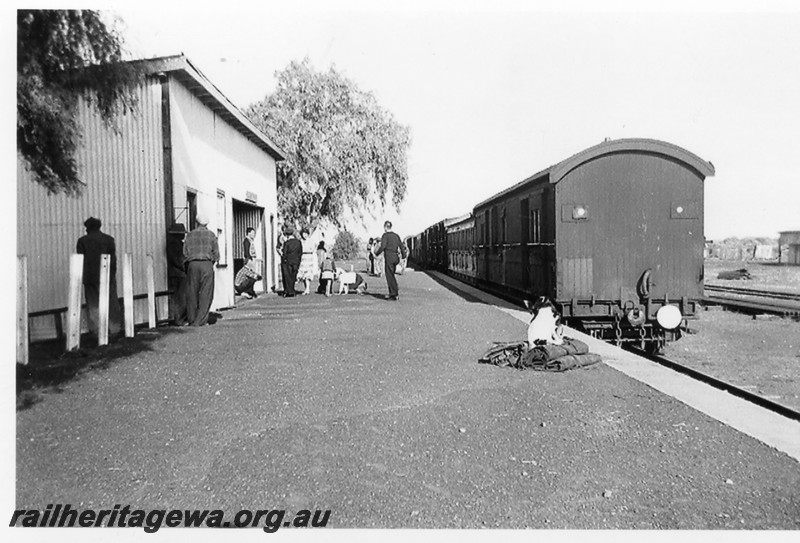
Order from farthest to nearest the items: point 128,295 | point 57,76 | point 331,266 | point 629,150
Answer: point 331,266 → point 629,150 → point 128,295 → point 57,76

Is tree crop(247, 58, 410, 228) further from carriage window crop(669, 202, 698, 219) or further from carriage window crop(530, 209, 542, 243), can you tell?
carriage window crop(669, 202, 698, 219)

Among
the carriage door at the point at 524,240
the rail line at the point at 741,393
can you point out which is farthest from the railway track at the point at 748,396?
the carriage door at the point at 524,240

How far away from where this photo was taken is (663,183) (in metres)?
10.6

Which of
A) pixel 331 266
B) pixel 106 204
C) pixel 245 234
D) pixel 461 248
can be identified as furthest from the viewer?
pixel 461 248

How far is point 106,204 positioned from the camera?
924 cm

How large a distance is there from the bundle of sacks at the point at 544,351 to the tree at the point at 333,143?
13.1 meters

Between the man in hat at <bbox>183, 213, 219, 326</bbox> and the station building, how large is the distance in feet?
2.53

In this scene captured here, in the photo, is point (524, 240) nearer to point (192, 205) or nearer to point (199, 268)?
point (199, 268)

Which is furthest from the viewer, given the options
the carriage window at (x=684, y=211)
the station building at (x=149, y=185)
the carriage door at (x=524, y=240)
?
the carriage door at (x=524, y=240)

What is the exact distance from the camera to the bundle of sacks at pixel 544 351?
715cm

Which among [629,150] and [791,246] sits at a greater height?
[629,150]

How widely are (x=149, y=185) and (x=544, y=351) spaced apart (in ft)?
Result: 22.3

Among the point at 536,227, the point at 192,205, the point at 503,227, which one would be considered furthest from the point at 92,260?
the point at 503,227

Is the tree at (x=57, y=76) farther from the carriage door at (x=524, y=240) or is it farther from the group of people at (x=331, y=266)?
the carriage door at (x=524, y=240)
